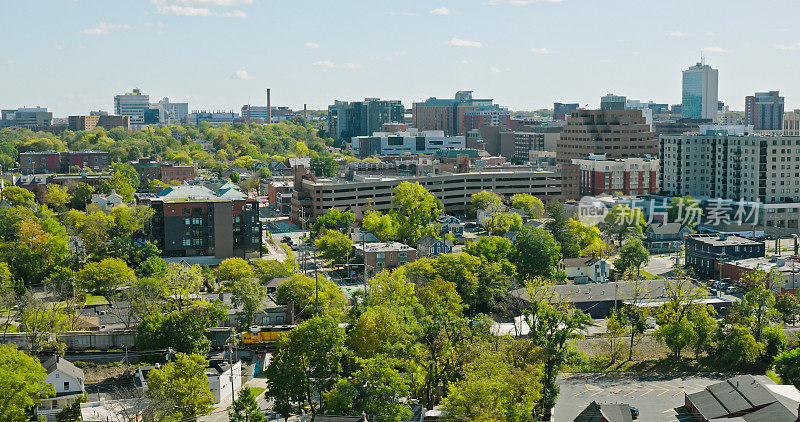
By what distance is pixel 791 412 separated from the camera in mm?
23922

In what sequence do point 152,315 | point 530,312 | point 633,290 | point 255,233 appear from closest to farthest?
point 152,315
point 530,312
point 633,290
point 255,233

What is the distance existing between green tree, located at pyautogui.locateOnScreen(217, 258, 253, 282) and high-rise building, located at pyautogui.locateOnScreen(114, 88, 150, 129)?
147797 mm

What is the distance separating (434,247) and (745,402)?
2495cm

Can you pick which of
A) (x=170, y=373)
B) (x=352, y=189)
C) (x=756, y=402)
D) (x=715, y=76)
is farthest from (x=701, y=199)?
(x=715, y=76)

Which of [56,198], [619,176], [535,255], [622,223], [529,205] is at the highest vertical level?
[619,176]

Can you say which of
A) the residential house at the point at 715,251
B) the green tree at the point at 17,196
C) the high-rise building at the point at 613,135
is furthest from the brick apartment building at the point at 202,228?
the high-rise building at the point at 613,135

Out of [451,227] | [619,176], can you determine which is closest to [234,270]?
[451,227]

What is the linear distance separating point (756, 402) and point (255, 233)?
96.8 feet

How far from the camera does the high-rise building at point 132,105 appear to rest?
18512 cm

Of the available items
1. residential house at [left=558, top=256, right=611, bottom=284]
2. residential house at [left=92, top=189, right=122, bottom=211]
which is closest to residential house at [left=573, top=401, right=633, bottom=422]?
residential house at [left=558, top=256, right=611, bottom=284]

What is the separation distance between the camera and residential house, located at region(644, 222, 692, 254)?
174ft

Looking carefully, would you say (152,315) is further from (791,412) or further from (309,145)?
(309,145)

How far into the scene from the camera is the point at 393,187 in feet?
212

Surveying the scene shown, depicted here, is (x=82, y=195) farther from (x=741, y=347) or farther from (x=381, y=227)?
(x=741, y=347)
